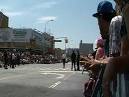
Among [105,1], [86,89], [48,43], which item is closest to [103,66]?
[105,1]

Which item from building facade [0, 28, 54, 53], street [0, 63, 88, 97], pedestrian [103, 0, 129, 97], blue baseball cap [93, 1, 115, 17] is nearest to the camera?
pedestrian [103, 0, 129, 97]

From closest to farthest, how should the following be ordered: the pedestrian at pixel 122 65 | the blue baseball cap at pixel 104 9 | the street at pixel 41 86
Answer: the pedestrian at pixel 122 65, the blue baseball cap at pixel 104 9, the street at pixel 41 86

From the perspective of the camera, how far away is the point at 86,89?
21.0ft

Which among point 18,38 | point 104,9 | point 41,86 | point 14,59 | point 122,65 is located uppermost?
point 18,38

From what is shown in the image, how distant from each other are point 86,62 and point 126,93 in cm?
82

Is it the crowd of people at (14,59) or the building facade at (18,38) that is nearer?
the crowd of people at (14,59)

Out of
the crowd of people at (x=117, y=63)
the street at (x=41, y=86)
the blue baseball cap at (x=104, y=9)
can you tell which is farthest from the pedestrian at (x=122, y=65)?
the street at (x=41, y=86)

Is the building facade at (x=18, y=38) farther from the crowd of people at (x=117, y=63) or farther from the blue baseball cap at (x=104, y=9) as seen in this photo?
the crowd of people at (x=117, y=63)

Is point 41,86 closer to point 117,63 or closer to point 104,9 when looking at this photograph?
point 104,9

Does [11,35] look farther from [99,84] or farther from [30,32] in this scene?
[99,84]

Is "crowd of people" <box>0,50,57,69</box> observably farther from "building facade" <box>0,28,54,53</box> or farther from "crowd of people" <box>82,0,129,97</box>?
"crowd of people" <box>82,0,129,97</box>

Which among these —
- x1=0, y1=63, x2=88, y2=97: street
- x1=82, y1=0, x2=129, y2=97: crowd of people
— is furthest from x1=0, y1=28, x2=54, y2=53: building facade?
x1=82, y1=0, x2=129, y2=97: crowd of people

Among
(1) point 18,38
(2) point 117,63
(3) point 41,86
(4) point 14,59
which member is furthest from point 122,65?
(1) point 18,38

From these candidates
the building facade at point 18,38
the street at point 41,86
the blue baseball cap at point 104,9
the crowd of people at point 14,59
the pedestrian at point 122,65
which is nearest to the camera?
the pedestrian at point 122,65
